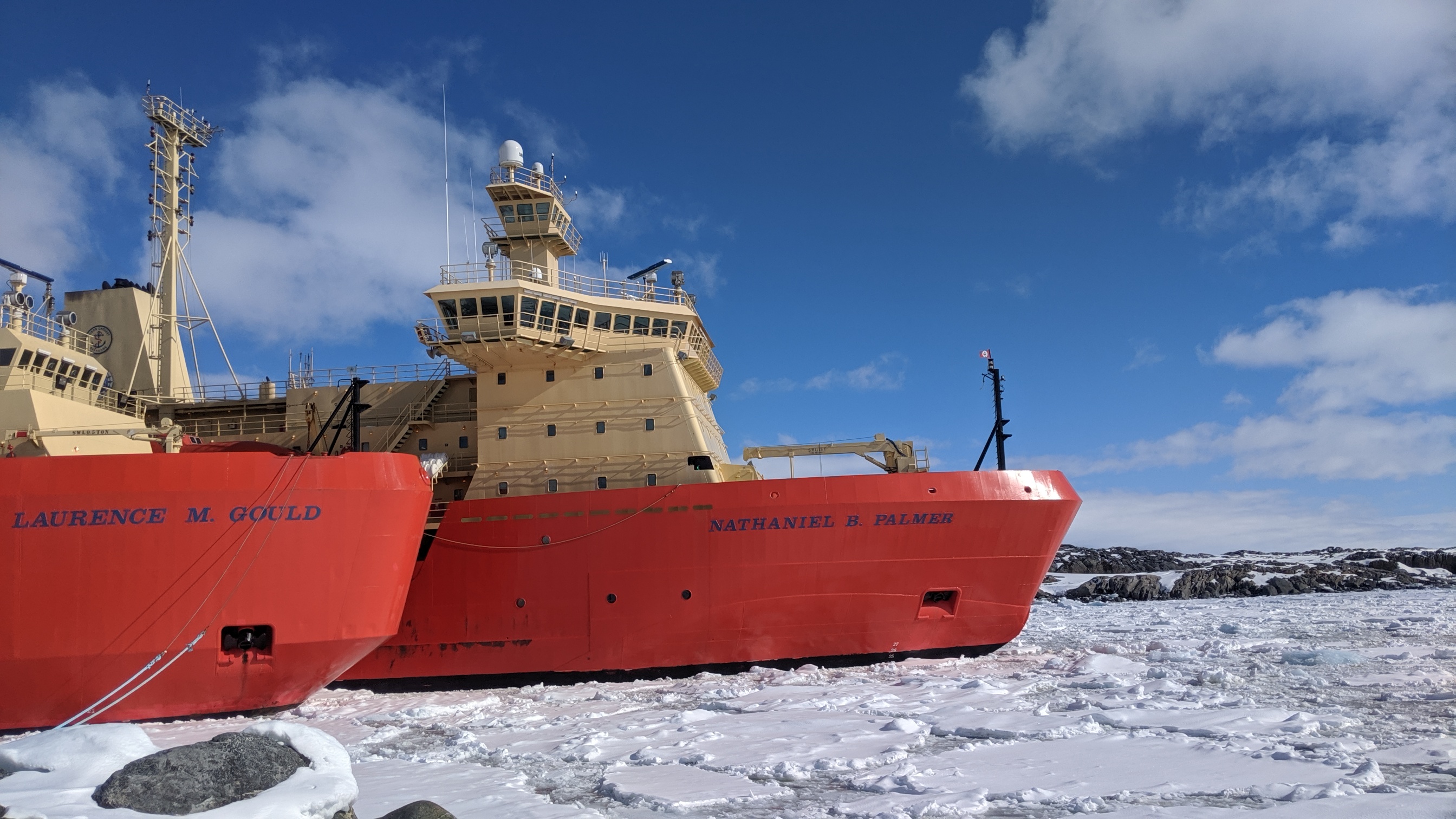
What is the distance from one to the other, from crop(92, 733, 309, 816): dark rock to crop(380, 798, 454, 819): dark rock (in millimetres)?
953

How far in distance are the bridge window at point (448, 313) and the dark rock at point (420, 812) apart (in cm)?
1173

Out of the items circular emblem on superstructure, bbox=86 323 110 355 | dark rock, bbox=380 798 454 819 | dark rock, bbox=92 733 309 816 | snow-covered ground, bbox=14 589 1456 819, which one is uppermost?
circular emblem on superstructure, bbox=86 323 110 355

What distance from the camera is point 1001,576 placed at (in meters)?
15.2

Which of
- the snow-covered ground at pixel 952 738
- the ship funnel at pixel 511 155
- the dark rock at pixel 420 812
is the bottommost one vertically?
the snow-covered ground at pixel 952 738

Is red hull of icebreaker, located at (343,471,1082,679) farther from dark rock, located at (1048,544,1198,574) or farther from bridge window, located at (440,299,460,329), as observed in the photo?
dark rock, located at (1048,544,1198,574)

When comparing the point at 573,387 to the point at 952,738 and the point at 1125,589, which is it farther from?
the point at 1125,589

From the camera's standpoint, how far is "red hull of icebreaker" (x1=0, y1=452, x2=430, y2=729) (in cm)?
1113

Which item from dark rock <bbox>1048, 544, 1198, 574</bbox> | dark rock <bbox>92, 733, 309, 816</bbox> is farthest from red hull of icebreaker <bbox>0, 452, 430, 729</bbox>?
dark rock <bbox>1048, 544, 1198, 574</bbox>

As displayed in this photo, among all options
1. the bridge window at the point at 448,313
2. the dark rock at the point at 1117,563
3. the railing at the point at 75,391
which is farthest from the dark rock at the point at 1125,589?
the railing at the point at 75,391

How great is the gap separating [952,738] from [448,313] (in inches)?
464

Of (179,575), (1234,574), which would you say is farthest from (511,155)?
(1234,574)

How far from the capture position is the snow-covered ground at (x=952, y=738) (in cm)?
651

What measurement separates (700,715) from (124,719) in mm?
7750

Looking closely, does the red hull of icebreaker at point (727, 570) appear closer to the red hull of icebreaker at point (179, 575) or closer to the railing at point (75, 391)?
the red hull of icebreaker at point (179, 575)
